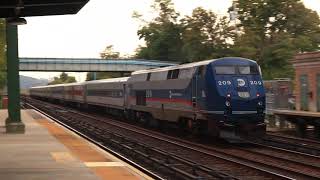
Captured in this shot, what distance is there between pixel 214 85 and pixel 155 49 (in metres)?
87.4

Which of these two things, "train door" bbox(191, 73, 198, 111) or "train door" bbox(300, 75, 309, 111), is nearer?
"train door" bbox(191, 73, 198, 111)

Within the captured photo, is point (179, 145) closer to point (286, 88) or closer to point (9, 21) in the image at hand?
point (9, 21)

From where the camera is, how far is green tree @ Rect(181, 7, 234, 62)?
59031 millimetres

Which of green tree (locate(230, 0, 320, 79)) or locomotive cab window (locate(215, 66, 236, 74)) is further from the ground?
green tree (locate(230, 0, 320, 79))

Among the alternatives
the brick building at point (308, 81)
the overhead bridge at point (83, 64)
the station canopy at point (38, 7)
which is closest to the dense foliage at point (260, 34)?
the overhead bridge at point (83, 64)

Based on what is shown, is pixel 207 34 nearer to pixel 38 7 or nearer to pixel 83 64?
pixel 83 64

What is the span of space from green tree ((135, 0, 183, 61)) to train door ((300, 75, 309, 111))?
73414mm

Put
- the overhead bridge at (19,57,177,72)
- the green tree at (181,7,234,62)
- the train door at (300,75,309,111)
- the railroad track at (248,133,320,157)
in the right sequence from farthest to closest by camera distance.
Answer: the overhead bridge at (19,57,177,72)
the green tree at (181,7,234,62)
the train door at (300,75,309,111)
the railroad track at (248,133,320,157)

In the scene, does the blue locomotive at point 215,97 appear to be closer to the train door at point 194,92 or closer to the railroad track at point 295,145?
the train door at point 194,92

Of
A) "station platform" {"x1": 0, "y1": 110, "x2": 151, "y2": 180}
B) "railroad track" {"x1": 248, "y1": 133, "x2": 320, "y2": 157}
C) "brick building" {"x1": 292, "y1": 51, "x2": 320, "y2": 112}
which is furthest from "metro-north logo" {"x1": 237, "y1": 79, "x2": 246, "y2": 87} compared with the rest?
"brick building" {"x1": 292, "y1": 51, "x2": 320, "y2": 112}

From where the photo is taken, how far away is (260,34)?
218ft

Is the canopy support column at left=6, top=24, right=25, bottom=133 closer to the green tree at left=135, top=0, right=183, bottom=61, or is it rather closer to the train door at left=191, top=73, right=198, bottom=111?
the train door at left=191, top=73, right=198, bottom=111

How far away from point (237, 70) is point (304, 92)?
24.8 feet

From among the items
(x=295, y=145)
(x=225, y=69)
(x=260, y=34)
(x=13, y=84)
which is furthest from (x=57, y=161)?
(x=260, y=34)
